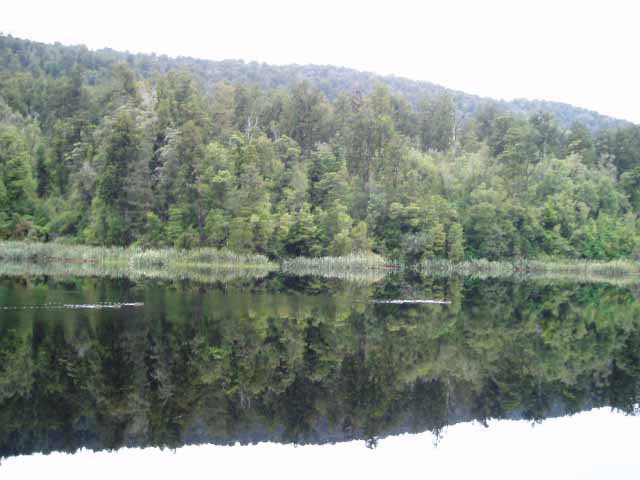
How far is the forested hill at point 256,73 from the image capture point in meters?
121

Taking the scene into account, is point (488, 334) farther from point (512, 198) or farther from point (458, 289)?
point (512, 198)

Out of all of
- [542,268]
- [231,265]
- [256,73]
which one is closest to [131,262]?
[231,265]

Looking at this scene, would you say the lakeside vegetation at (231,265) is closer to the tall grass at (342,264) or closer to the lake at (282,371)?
the tall grass at (342,264)

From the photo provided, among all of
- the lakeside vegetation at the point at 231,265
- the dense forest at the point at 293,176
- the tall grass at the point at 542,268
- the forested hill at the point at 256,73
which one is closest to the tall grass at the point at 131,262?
the lakeside vegetation at the point at 231,265

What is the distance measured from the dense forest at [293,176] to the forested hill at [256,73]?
23.9 m

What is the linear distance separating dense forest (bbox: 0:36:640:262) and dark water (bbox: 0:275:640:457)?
34899 millimetres

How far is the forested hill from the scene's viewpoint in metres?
121

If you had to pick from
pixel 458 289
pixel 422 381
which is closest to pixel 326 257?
pixel 458 289

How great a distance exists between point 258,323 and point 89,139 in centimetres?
5711

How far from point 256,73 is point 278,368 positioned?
139 m

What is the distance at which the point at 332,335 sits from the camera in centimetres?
2314

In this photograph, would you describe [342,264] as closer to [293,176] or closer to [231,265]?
[231,265]

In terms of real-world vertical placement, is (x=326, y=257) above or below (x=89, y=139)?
below

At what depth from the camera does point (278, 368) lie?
1789 centimetres
